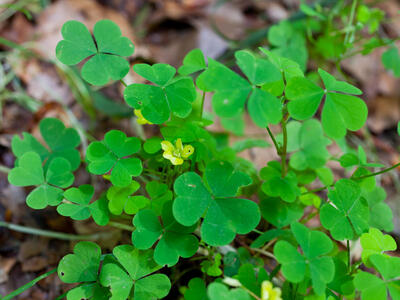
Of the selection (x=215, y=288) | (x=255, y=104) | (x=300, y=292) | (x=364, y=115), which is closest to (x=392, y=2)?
(x=364, y=115)

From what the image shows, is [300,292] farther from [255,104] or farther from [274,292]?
[255,104]

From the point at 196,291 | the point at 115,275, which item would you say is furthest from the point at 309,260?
the point at 115,275

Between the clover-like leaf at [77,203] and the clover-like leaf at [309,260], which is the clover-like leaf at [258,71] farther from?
the clover-like leaf at [77,203]

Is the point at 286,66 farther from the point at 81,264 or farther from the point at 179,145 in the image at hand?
the point at 81,264

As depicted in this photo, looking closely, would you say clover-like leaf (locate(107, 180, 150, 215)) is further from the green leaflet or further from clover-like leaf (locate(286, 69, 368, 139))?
clover-like leaf (locate(286, 69, 368, 139))

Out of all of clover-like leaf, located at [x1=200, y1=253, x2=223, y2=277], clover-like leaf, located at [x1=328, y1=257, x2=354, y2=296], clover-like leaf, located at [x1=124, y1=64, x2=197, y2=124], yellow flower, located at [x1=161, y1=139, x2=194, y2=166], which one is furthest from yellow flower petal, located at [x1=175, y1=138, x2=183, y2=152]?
clover-like leaf, located at [x1=328, y1=257, x2=354, y2=296]

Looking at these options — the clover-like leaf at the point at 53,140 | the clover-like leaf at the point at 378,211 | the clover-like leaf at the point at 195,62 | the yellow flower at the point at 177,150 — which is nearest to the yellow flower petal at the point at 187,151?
the yellow flower at the point at 177,150

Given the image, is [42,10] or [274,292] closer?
[274,292]
